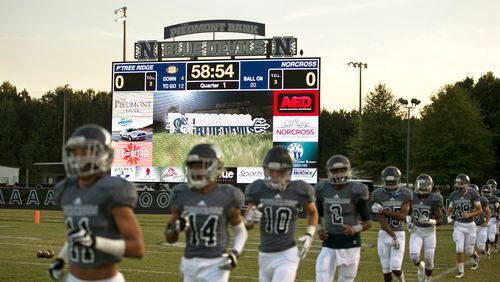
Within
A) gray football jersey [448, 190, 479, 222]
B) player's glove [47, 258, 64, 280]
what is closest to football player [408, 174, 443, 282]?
gray football jersey [448, 190, 479, 222]

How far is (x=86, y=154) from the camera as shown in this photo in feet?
17.9

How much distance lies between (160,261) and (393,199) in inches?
238

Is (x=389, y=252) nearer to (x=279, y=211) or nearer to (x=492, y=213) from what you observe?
(x=279, y=211)

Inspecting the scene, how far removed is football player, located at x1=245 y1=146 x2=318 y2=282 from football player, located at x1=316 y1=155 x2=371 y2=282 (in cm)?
128

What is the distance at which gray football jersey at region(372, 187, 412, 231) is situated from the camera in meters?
12.9

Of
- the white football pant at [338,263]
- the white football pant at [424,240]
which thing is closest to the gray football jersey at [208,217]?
the white football pant at [338,263]

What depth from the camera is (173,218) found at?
7285 mm

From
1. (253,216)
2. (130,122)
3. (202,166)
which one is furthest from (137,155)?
(202,166)

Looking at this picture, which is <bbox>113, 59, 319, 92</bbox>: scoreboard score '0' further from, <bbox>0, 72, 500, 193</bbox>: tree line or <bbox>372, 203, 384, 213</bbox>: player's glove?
<bbox>0, 72, 500, 193</bbox>: tree line

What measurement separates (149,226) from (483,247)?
13.0m

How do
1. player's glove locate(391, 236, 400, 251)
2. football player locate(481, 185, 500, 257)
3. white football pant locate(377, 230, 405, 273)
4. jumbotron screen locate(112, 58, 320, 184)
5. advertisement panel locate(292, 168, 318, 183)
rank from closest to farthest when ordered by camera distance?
player's glove locate(391, 236, 400, 251) < white football pant locate(377, 230, 405, 273) < football player locate(481, 185, 500, 257) < advertisement panel locate(292, 168, 318, 183) < jumbotron screen locate(112, 58, 320, 184)

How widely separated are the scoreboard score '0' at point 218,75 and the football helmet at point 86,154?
→ 26771mm

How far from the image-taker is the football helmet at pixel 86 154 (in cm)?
545

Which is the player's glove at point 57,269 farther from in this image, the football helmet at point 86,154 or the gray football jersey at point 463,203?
the gray football jersey at point 463,203
